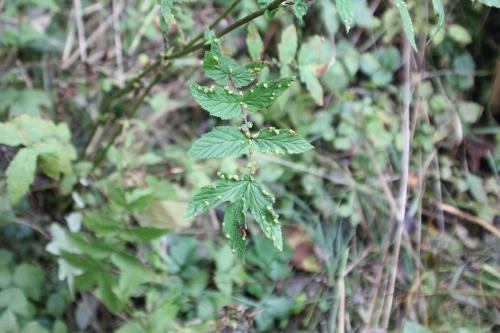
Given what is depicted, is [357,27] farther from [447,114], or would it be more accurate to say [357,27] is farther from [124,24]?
[124,24]

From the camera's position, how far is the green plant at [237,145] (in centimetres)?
104

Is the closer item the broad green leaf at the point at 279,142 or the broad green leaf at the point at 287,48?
→ the broad green leaf at the point at 279,142

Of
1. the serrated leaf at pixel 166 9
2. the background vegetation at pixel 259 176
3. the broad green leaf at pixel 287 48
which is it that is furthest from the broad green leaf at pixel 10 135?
the broad green leaf at pixel 287 48

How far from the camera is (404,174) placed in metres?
2.00

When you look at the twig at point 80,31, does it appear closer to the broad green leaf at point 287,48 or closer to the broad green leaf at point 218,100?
the broad green leaf at point 287,48

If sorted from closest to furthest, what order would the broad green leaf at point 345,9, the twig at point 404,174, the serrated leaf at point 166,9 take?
1. the broad green leaf at point 345,9
2. the serrated leaf at point 166,9
3. the twig at point 404,174

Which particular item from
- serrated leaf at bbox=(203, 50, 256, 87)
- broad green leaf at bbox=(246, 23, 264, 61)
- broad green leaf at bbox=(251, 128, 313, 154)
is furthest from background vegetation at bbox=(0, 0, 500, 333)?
broad green leaf at bbox=(251, 128, 313, 154)

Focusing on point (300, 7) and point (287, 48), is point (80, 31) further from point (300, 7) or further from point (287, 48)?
point (300, 7)

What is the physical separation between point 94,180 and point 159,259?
35cm

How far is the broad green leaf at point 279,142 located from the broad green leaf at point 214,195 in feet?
0.28

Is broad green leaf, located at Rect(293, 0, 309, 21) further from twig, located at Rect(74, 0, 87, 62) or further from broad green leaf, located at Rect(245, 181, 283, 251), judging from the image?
twig, located at Rect(74, 0, 87, 62)

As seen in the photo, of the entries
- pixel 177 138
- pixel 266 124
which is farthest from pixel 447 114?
pixel 177 138

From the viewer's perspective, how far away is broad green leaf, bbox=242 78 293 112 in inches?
43.4

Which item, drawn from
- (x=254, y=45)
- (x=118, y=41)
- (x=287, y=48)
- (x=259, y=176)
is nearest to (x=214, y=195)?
(x=254, y=45)
